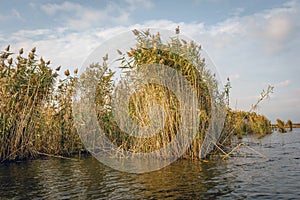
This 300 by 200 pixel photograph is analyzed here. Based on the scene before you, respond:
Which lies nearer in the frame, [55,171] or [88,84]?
[55,171]

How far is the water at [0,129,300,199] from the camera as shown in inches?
170

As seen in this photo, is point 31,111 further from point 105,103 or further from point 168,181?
point 168,181

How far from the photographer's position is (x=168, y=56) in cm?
763

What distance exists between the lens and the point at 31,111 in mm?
8914

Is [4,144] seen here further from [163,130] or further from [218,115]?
[218,115]

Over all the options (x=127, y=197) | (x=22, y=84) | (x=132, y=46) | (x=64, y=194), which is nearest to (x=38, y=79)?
(x=22, y=84)

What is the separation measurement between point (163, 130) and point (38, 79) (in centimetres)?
438

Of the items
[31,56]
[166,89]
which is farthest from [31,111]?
[166,89]

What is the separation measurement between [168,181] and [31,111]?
5.57 m

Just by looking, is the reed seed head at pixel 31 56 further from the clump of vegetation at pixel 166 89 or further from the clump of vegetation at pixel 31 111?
the clump of vegetation at pixel 166 89

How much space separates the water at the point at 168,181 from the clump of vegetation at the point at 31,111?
4.23 ft

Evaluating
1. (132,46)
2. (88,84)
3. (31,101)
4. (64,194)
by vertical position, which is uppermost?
(132,46)

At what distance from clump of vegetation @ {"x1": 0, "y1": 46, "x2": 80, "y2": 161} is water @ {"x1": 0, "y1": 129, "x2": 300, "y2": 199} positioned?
4.23 ft

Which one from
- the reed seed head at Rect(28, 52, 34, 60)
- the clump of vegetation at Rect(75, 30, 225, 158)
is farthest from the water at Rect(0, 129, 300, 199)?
the reed seed head at Rect(28, 52, 34, 60)
